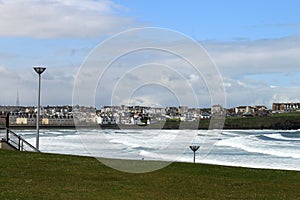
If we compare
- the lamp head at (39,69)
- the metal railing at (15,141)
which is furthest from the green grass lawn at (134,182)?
the lamp head at (39,69)

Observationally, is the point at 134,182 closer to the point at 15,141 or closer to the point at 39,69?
the point at 39,69

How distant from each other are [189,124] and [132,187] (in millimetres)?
6494

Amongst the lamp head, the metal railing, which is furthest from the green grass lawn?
the lamp head

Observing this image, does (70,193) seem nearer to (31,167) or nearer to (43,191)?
(43,191)

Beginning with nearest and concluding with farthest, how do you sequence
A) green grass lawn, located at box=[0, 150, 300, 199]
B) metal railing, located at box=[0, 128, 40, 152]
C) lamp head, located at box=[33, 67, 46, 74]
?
green grass lawn, located at box=[0, 150, 300, 199] → metal railing, located at box=[0, 128, 40, 152] → lamp head, located at box=[33, 67, 46, 74]

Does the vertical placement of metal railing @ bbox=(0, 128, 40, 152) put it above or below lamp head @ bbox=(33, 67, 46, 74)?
below

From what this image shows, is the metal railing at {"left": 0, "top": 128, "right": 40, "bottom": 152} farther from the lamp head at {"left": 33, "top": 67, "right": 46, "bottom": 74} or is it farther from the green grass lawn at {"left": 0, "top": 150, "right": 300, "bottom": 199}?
the green grass lawn at {"left": 0, "top": 150, "right": 300, "bottom": 199}

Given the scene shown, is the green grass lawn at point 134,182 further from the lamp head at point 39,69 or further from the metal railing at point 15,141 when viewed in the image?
the lamp head at point 39,69

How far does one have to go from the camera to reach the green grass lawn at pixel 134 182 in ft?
53.0

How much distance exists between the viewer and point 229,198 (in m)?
16.0

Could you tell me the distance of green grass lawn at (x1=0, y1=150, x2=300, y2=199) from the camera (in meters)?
16.2

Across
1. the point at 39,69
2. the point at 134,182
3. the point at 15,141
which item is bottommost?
the point at 134,182

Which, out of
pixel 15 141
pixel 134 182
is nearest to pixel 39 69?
pixel 15 141

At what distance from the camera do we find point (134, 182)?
18.5 meters
